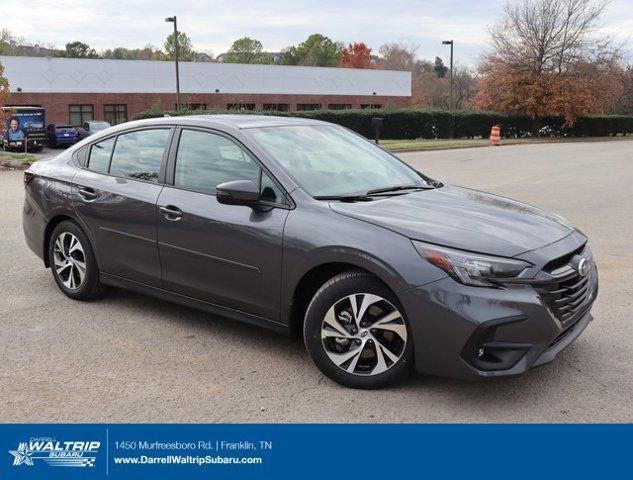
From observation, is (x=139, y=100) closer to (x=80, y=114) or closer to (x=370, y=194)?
(x=80, y=114)

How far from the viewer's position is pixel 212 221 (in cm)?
447

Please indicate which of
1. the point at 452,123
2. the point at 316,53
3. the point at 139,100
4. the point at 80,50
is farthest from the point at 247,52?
the point at 452,123

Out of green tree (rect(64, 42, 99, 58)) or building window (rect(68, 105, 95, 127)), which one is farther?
green tree (rect(64, 42, 99, 58))

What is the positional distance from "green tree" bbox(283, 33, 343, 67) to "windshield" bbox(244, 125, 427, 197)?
9705 centimetres

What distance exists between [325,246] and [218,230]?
86 centimetres

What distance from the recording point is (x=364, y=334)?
12.6 ft

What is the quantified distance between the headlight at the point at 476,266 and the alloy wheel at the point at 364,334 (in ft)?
1.29

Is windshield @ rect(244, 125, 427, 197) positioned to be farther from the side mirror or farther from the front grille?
the front grille

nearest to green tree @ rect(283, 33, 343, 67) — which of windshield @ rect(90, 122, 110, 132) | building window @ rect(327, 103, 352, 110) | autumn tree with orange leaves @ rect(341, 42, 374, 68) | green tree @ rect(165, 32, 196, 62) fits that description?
autumn tree with orange leaves @ rect(341, 42, 374, 68)

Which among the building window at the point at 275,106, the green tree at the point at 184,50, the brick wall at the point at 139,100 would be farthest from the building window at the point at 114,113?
the green tree at the point at 184,50

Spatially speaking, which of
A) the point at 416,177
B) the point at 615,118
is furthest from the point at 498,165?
the point at 615,118

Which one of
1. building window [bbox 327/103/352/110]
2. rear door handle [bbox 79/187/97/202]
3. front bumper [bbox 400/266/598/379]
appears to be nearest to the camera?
front bumper [bbox 400/266/598/379]

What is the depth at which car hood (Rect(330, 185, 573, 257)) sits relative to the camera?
12.2 ft

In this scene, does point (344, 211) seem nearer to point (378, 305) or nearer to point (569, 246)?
point (378, 305)
